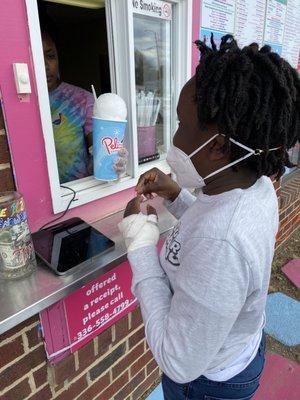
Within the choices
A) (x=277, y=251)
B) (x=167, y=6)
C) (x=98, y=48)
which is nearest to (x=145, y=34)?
(x=167, y=6)

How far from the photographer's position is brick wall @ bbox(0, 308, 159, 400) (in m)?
1.19

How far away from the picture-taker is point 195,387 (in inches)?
42.8

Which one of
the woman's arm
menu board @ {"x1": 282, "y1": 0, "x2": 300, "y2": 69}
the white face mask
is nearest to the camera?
the woman's arm

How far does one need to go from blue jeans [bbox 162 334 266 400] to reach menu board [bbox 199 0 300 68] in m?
1.58

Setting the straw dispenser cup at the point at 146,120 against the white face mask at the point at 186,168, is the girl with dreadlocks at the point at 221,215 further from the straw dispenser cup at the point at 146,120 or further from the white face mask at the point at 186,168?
the straw dispenser cup at the point at 146,120

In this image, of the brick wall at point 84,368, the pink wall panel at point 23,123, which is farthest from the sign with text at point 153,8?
the brick wall at point 84,368

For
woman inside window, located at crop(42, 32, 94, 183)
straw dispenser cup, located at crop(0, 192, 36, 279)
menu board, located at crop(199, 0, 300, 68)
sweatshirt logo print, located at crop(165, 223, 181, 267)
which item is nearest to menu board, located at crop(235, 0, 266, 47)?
menu board, located at crop(199, 0, 300, 68)

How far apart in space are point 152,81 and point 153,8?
1.08 feet

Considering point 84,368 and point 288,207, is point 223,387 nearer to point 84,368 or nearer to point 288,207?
point 84,368

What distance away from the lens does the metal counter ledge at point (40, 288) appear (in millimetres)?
973

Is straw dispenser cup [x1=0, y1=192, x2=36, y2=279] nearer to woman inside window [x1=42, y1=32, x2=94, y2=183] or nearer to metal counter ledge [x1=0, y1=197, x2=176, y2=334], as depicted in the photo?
metal counter ledge [x1=0, y1=197, x2=176, y2=334]

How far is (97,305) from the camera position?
1.46 metres

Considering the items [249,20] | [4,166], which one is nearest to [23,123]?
[4,166]

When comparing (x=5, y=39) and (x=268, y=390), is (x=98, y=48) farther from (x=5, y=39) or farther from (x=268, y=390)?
(x=268, y=390)
